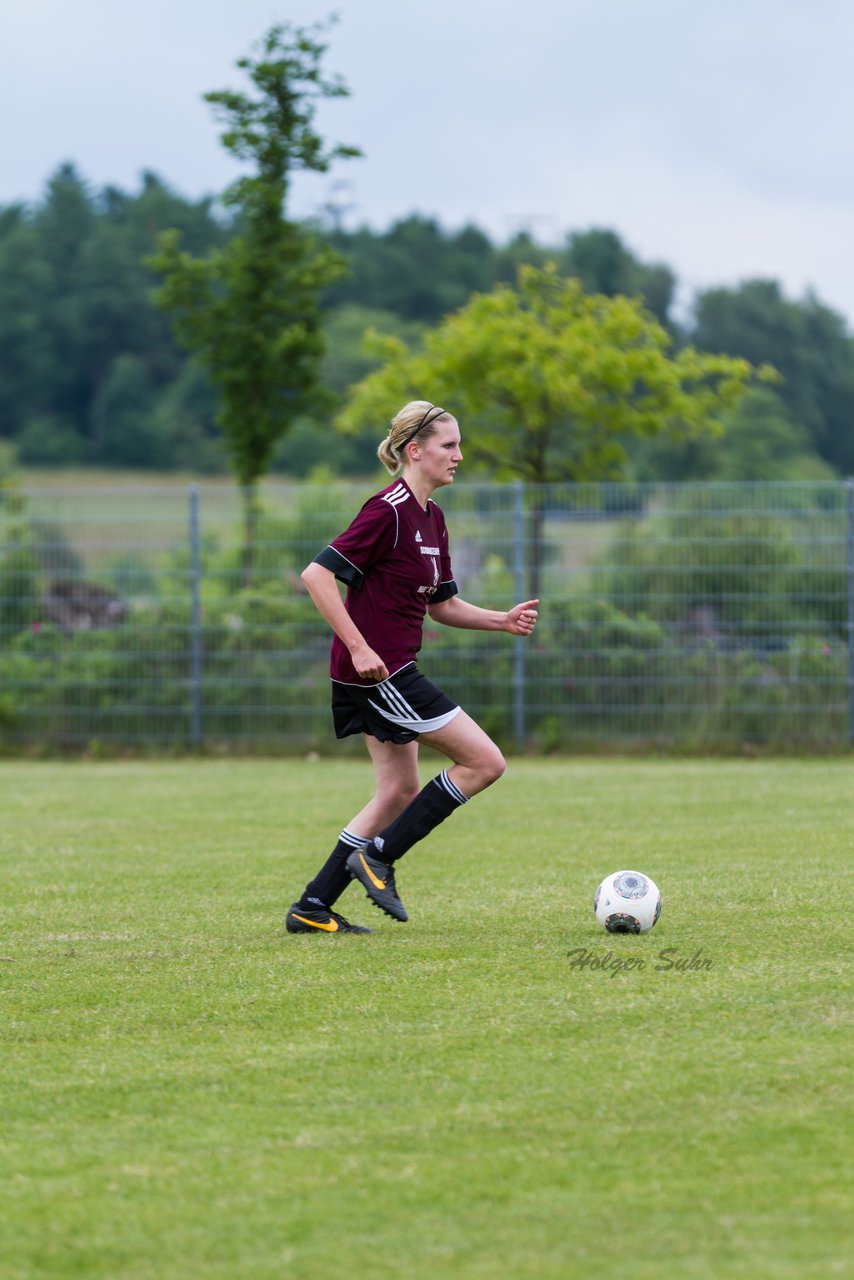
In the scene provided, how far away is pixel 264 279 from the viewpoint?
63.8 ft

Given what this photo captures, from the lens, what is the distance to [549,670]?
53.1 ft

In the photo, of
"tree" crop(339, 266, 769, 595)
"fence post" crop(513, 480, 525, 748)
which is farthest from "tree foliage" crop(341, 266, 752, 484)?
"fence post" crop(513, 480, 525, 748)

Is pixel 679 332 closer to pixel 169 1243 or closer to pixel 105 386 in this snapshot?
pixel 105 386

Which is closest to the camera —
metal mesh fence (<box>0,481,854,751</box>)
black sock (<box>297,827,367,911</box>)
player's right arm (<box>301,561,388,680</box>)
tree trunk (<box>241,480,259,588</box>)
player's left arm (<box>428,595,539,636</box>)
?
player's right arm (<box>301,561,388,680</box>)

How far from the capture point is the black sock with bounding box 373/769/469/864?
21.3 feet

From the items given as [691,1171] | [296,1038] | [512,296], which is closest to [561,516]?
[512,296]

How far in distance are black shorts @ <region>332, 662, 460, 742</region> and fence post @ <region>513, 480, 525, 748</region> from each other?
32.0 feet

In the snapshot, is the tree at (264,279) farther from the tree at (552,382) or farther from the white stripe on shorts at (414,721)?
the white stripe on shorts at (414,721)

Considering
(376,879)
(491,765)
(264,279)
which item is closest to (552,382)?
(264,279)

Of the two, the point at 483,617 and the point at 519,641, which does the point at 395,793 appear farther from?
the point at 519,641

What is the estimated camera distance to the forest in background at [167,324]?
267 ft

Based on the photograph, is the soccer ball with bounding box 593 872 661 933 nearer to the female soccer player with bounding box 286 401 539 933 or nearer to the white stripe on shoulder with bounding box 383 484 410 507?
the female soccer player with bounding box 286 401 539 933

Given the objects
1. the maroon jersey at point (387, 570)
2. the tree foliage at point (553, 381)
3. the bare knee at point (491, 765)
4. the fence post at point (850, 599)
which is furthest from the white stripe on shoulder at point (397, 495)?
the tree foliage at point (553, 381)

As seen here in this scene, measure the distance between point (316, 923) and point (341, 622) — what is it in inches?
49.8
